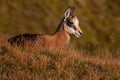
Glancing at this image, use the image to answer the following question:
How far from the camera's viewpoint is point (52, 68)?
19391mm

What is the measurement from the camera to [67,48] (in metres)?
23.7

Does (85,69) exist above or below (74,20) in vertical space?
below

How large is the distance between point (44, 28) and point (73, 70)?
4904cm

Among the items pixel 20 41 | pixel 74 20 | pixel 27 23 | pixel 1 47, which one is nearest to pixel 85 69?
pixel 1 47

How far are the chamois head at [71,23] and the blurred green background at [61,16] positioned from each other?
31.2 metres

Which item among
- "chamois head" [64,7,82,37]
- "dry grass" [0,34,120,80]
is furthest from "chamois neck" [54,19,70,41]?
"dry grass" [0,34,120,80]

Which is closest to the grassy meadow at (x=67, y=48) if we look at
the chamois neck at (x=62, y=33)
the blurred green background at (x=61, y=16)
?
the blurred green background at (x=61, y=16)

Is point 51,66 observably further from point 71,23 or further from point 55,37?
point 71,23

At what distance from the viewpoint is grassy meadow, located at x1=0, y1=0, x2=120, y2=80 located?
62.6ft

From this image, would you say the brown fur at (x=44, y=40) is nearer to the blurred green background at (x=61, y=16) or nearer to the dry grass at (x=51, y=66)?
the dry grass at (x=51, y=66)

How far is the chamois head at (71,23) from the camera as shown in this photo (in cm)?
2672

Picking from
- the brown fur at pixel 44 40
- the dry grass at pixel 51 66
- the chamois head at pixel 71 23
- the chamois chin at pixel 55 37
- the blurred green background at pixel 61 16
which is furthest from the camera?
the blurred green background at pixel 61 16

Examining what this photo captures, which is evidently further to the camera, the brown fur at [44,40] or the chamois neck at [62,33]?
the chamois neck at [62,33]

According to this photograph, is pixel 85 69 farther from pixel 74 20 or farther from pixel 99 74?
pixel 74 20
